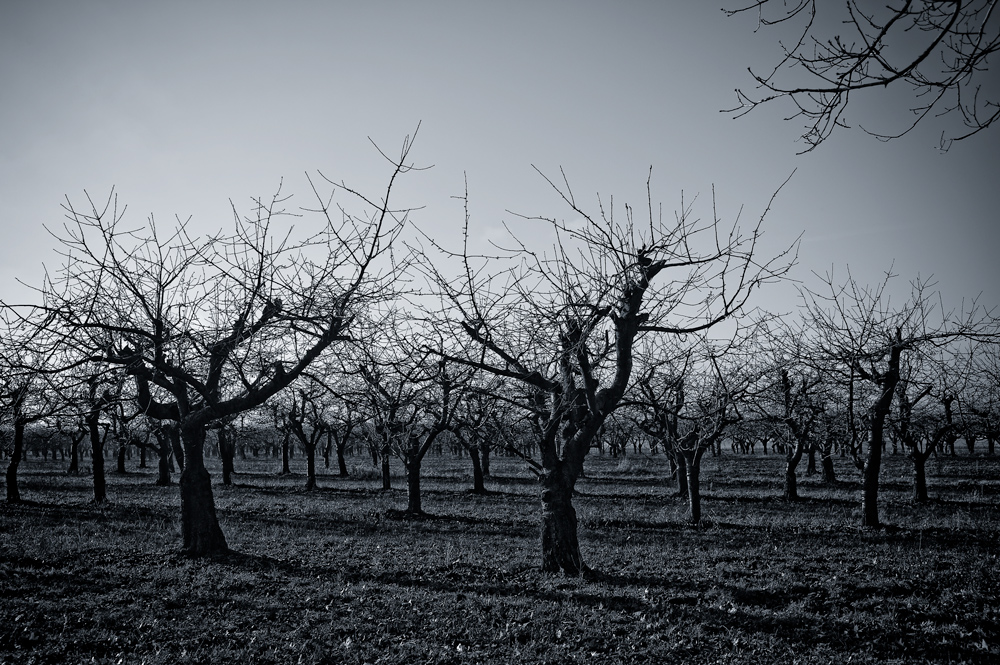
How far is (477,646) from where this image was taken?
19.2 ft

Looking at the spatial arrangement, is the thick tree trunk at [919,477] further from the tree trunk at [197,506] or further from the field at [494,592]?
the tree trunk at [197,506]

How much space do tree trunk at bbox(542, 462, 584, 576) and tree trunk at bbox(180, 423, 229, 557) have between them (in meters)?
6.30

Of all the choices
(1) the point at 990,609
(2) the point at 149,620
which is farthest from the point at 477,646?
(1) the point at 990,609

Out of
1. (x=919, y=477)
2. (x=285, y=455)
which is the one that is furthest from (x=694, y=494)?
(x=285, y=455)

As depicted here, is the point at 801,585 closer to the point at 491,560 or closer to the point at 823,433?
the point at 491,560

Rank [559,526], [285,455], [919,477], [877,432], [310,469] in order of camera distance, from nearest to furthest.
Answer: [559,526] < [877,432] < [919,477] < [310,469] < [285,455]

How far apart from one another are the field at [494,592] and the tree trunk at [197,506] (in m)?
0.45

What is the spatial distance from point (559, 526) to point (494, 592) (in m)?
1.54

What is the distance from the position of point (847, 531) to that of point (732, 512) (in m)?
4.97

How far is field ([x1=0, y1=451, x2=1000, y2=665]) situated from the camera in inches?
226

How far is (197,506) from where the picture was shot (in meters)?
10.4

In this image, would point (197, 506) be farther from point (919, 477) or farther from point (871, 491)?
point (919, 477)

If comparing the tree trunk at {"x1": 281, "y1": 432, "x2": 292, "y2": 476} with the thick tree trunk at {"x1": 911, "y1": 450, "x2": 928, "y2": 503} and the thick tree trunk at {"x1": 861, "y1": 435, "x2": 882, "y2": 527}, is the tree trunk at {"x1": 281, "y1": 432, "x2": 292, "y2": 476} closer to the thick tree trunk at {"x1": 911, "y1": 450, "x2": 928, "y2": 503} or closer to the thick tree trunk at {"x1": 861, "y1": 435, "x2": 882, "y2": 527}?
the thick tree trunk at {"x1": 861, "y1": 435, "x2": 882, "y2": 527}

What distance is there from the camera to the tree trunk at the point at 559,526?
28.8 feet
